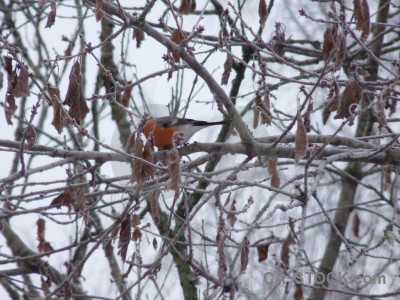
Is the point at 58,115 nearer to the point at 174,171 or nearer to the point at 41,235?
the point at 174,171

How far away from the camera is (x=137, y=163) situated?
2.70 m

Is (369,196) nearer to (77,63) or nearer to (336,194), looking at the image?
(336,194)

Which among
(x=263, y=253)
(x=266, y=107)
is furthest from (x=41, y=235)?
(x=266, y=107)

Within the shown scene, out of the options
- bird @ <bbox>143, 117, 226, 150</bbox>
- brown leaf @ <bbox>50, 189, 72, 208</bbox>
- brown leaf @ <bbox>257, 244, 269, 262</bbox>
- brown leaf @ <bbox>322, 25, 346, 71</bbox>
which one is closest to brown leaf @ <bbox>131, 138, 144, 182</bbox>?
brown leaf @ <bbox>50, 189, 72, 208</bbox>

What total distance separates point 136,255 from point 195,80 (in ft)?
5.06

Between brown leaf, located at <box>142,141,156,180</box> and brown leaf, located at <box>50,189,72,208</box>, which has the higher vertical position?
brown leaf, located at <box>142,141,156,180</box>

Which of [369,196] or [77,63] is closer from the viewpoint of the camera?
[77,63]

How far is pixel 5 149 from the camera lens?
111 inches

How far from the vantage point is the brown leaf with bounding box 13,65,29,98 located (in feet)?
9.30

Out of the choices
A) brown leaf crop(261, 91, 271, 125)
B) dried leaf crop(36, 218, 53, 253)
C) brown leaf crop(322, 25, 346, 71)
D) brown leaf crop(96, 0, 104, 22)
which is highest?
brown leaf crop(96, 0, 104, 22)

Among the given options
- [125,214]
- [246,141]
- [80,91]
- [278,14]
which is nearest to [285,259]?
[246,141]

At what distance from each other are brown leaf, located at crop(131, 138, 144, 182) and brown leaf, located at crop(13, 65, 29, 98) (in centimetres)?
63

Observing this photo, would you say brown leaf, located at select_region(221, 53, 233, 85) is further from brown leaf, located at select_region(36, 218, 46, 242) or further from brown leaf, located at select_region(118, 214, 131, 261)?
brown leaf, located at select_region(36, 218, 46, 242)

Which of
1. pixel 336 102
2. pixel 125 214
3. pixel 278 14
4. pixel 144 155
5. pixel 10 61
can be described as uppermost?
pixel 278 14
